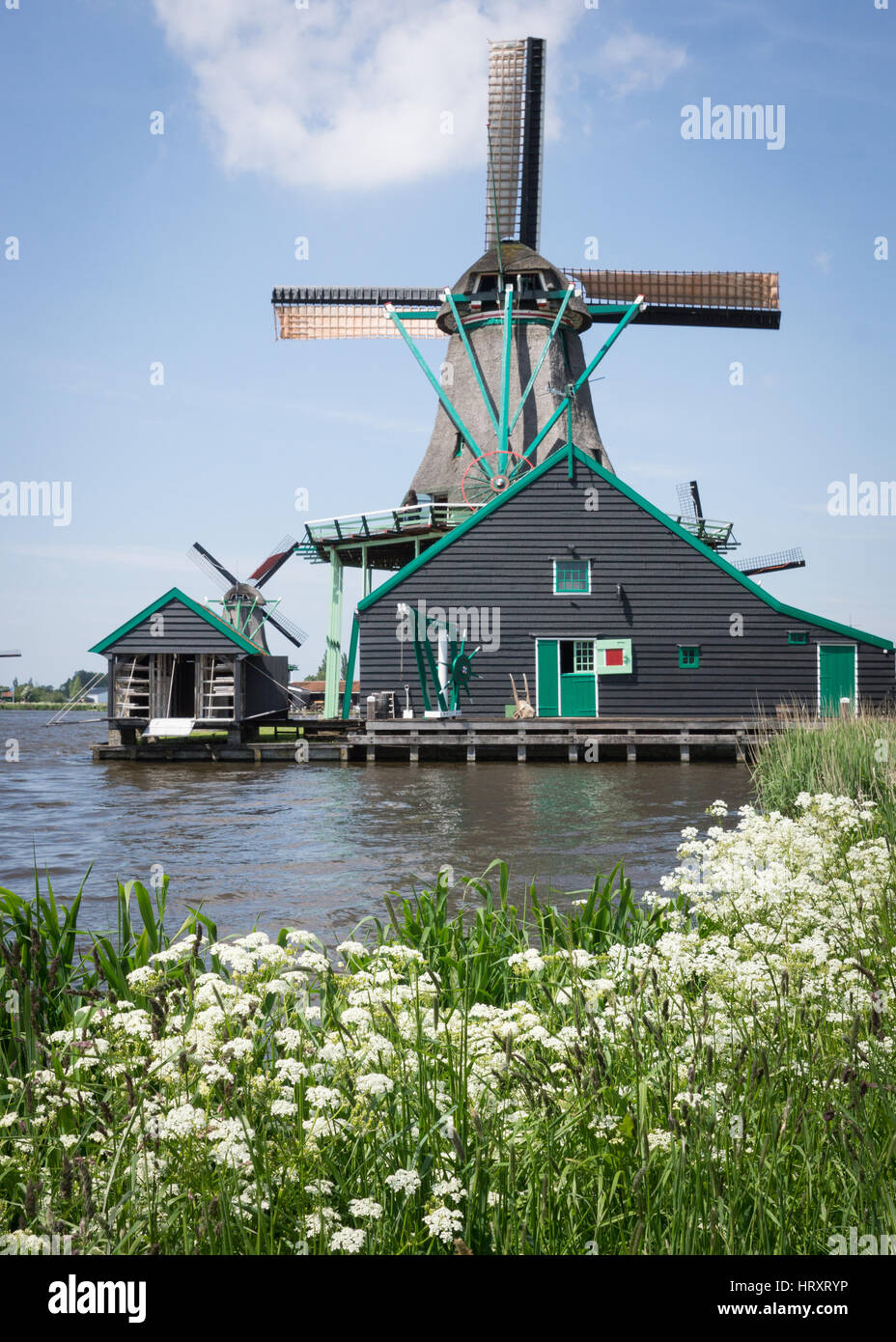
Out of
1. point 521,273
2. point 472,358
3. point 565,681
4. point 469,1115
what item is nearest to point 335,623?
point 565,681

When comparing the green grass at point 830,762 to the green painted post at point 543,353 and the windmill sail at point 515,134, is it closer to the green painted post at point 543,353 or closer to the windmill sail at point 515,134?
the green painted post at point 543,353

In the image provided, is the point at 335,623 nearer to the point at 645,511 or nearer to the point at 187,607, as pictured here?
the point at 187,607

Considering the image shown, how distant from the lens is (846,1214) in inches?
84.5

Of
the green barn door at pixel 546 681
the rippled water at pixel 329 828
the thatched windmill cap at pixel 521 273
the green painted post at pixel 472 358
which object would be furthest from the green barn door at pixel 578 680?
the thatched windmill cap at pixel 521 273

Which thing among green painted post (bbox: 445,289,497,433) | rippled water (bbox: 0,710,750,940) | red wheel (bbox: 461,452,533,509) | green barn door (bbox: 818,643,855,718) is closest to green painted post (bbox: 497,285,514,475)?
red wheel (bbox: 461,452,533,509)

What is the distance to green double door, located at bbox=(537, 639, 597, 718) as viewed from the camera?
2489 centimetres

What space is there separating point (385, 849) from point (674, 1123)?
8.60 meters

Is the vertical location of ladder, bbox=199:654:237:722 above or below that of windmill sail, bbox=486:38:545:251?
below

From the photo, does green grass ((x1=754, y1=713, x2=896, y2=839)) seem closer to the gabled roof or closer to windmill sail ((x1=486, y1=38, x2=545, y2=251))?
the gabled roof

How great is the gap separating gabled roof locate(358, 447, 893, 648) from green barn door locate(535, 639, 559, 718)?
350 centimetres

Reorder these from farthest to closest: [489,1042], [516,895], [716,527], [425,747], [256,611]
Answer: [256,611] < [716,527] < [425,747] < [516,895] < [489,1042]

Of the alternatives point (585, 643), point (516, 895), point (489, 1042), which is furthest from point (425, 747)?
point (489, 1042)

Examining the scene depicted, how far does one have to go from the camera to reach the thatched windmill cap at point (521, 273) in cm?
3147
